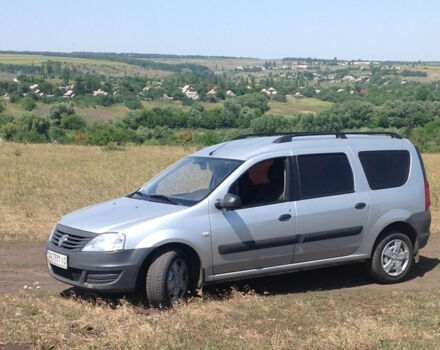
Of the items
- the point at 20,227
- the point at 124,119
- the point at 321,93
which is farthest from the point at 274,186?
the point at 321,93

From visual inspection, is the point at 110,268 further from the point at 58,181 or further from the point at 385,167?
the point at 58,181

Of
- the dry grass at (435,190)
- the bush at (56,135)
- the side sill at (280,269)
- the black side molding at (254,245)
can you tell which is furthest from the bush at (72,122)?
the black side molding at (254,245)

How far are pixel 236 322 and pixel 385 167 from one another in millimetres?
3187

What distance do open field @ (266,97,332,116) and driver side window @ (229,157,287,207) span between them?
268ft

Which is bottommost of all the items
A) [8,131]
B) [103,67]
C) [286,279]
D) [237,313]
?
[8,131]

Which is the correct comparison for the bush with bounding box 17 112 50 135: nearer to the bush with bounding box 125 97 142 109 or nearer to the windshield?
the bush with bounding box 125 97 142 109

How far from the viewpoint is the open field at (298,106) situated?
91.7 meters

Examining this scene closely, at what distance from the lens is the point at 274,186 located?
7.54 meters

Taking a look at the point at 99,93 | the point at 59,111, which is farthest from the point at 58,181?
the point at 99,93

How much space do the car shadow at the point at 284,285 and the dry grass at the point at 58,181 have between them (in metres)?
3.45

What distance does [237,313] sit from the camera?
20.7 ft

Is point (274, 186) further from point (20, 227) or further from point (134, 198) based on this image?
point (20, 227)

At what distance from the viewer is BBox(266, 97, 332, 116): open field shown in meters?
91.7

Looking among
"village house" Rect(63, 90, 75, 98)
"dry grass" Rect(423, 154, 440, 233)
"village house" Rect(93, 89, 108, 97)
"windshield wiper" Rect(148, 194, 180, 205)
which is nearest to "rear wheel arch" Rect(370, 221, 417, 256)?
"windshield wiper" Rect(148, 194, 180, 205)
